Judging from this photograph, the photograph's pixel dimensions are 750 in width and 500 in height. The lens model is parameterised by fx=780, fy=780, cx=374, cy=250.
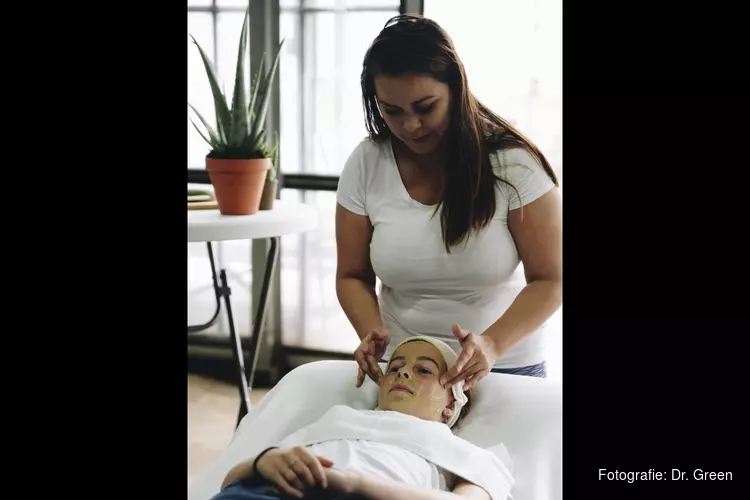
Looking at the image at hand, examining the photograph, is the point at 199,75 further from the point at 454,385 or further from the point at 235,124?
the point at 454,385

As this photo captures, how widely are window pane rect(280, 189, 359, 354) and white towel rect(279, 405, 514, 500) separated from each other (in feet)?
5.77

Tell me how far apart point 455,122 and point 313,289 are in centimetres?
171

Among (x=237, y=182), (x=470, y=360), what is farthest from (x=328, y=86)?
(x=470, y=360)

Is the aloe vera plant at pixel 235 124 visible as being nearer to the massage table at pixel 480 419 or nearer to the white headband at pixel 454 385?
the massage table at pixel 480 419

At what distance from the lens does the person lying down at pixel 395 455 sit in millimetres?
861

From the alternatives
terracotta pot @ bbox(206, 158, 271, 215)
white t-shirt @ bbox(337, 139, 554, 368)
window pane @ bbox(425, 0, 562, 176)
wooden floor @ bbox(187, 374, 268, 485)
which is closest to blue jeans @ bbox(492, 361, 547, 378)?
white t-shirt @ bbox(337, 139, 554, 368)

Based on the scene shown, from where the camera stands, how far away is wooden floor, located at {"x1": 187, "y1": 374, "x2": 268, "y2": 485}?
2188mm

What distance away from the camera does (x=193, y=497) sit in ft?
3.38

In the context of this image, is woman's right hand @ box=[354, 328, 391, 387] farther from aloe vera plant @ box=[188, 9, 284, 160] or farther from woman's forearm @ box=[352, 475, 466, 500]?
aloe vera plant @ box=[188, 9, 284, 160]

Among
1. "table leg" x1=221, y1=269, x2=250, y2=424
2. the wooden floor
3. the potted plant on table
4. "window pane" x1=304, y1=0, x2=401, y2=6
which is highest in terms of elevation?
"window pane" x1=304, y1=0, x2=401, y2=6

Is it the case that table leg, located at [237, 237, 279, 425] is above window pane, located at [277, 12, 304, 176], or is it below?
below

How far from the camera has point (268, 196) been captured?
74.7 inches
